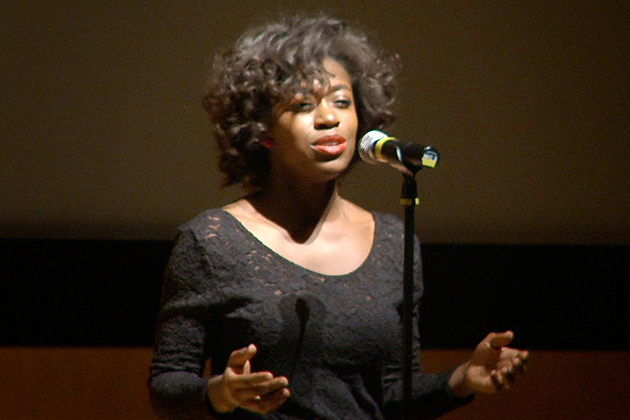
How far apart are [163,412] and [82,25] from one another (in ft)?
5.02

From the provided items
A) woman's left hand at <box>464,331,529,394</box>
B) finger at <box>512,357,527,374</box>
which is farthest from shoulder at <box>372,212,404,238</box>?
finger at <box>512,357,527,374</box>

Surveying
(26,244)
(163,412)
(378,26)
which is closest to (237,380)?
(163,412)

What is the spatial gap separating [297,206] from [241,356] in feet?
1.55

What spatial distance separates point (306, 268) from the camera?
1.72 metres

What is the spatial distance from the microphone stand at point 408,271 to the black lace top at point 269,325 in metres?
0.24

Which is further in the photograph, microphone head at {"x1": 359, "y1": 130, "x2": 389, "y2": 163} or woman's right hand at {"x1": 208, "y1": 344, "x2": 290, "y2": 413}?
microphone head at {"x1": 359, "y1": 130, "x2": 389, "y2": 163}

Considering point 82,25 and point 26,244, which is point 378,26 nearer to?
point 82,25

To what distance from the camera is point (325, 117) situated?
1.70 m

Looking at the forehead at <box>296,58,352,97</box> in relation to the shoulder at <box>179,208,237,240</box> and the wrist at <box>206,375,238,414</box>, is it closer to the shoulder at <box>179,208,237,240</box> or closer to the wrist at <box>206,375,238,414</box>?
the shoulder at <box>179,208,237,240</box>

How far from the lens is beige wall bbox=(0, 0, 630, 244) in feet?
8.99

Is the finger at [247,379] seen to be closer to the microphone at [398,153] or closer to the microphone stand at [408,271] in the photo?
the microphone stand at [408,271]

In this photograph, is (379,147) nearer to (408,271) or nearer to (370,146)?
(370,146)

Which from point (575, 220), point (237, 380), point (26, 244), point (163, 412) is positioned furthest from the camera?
point (575, 220)

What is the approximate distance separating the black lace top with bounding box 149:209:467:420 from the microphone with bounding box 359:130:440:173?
0.31 meters
